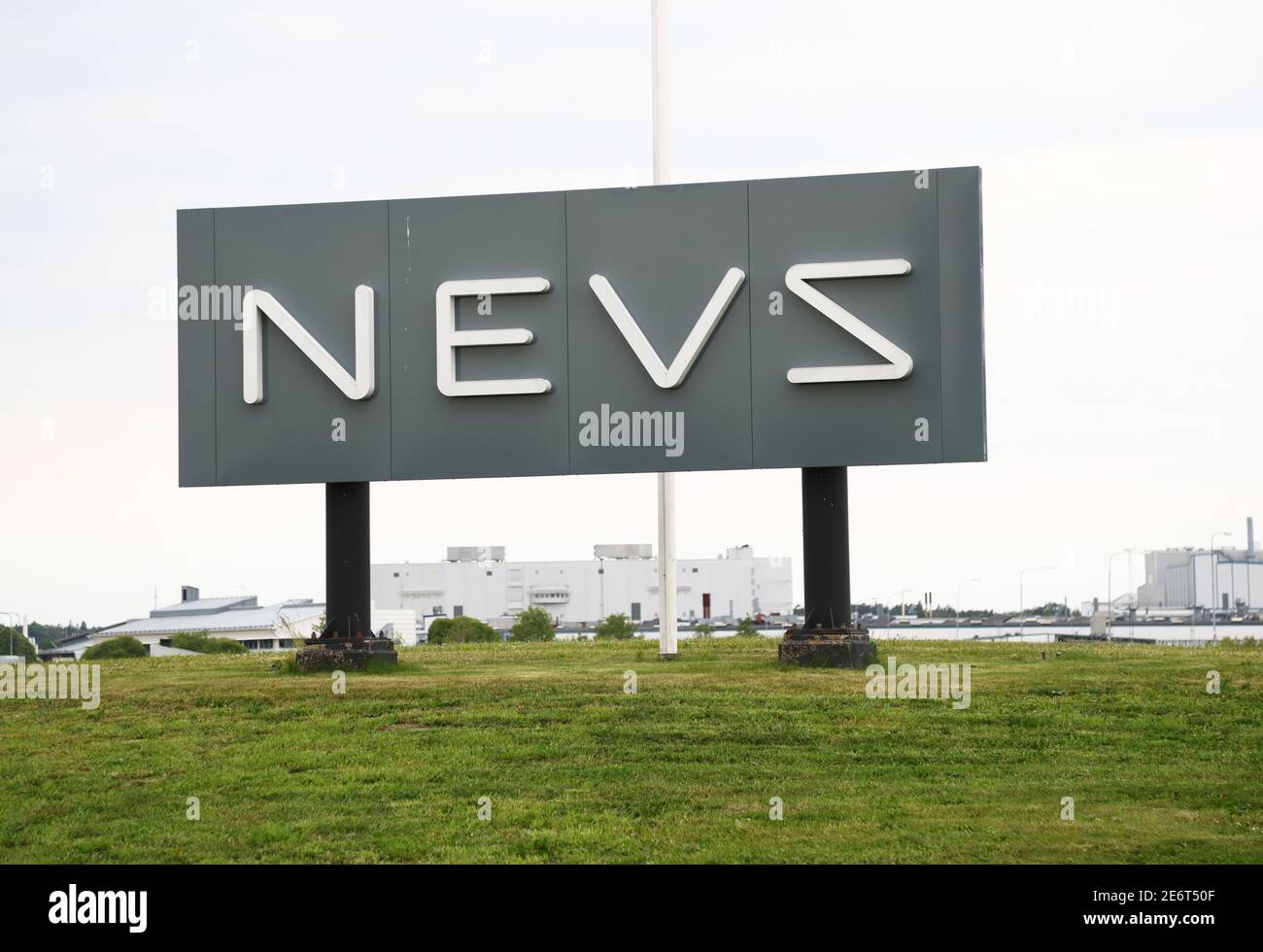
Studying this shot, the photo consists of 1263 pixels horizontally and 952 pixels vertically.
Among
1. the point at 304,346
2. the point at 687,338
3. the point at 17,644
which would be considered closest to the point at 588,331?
the point at 687,338

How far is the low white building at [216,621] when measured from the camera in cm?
9288

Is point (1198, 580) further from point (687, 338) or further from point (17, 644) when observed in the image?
point (687, 338)

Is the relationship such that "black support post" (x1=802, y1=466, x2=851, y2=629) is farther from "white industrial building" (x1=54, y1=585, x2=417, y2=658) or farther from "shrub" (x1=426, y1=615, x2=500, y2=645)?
"white industrial building" (x1=54, y1=585, x2=417, y2=658)

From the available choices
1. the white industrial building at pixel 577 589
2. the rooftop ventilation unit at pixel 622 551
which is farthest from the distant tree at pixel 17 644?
the white industrial building at pixel 577 589

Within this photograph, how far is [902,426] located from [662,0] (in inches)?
401

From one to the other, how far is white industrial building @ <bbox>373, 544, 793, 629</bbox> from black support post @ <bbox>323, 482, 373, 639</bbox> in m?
111

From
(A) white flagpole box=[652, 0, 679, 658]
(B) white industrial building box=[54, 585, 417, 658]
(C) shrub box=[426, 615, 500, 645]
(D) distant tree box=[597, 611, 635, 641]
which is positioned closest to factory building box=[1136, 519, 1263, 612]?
(D) distant tree box=[597, 611, 635, 641]

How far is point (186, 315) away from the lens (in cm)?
2309

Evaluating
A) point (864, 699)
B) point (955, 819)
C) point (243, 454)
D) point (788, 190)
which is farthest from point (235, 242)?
point (955, 819)

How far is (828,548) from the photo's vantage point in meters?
21.7

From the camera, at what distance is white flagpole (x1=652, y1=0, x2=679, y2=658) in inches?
947

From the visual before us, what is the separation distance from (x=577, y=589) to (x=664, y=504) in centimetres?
11474

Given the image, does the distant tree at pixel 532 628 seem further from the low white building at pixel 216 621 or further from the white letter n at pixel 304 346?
the white letter n at pixel 304 346
